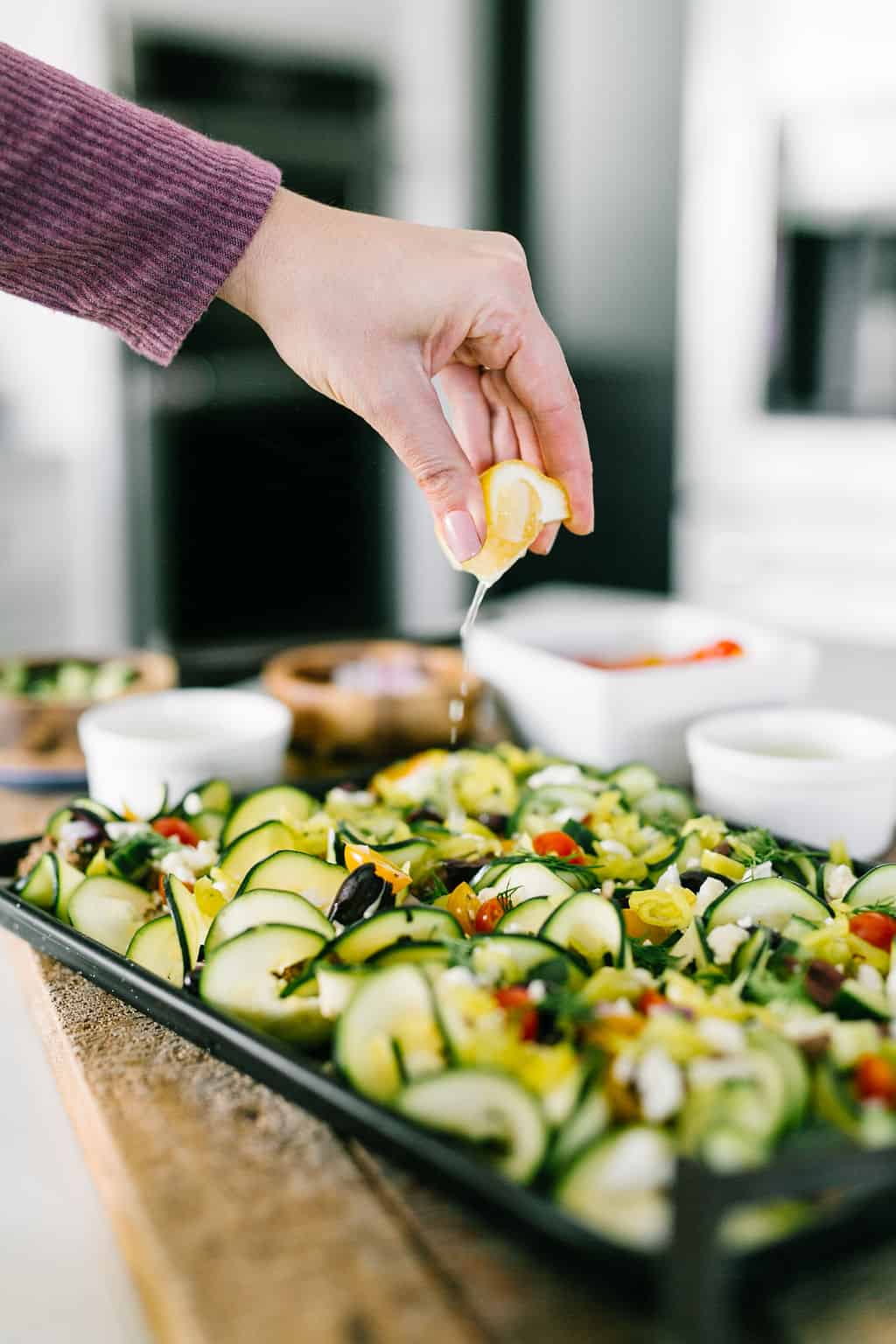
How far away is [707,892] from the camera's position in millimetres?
1124

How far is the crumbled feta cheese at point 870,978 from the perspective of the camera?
0.94 metres

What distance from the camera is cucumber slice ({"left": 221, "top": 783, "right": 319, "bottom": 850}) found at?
139cm

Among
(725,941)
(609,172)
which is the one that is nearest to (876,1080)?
(725,941)

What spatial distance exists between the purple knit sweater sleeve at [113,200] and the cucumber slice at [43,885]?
559mm

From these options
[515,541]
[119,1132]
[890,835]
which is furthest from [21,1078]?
[890,835]

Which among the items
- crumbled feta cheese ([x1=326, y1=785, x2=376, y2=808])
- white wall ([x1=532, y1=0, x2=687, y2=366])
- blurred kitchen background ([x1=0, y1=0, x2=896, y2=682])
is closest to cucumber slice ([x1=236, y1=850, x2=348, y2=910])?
crumbled feta cheese ([x1=326, y1=785, x2=376, y2=808])

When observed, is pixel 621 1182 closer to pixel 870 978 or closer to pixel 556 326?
pixel 870 978

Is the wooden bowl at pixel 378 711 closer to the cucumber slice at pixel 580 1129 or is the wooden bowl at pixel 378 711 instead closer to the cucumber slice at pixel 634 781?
the cucumber slice at pixel 634 781

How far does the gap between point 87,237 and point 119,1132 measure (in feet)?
2.72

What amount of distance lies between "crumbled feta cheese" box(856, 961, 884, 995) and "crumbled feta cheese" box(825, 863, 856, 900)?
0.61ft

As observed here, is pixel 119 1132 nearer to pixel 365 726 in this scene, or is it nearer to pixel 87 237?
pixel 87 237

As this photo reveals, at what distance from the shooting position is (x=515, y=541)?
1404 mm

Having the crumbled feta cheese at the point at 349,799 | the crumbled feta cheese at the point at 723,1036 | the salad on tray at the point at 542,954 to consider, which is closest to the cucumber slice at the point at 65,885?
the salad on tray at the point at 542,954

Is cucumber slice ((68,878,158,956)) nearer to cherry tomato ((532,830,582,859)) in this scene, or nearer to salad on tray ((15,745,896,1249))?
salad on tray ((15,745,896,1249))
